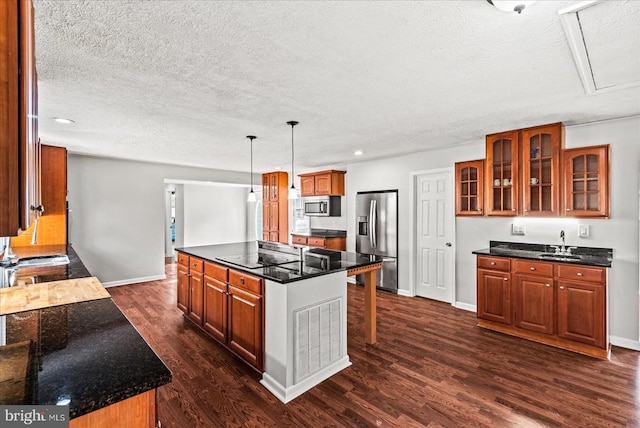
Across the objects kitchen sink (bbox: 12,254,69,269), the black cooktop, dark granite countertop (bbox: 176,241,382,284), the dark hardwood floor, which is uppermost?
kitchen sink (bbox: 12,254,69,269)

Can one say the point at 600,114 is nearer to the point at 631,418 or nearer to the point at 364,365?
the point at 631,418

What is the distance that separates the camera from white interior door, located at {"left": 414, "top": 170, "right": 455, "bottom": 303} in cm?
458

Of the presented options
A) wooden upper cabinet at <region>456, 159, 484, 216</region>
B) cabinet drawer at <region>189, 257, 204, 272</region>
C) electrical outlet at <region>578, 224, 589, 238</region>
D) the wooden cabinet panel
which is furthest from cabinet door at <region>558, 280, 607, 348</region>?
cabinet drawer at <region>189, 257, 204, 272</region>

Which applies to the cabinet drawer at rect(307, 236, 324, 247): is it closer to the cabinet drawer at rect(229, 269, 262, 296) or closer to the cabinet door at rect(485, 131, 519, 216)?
the cabinet door at rect(485, 131, 519, 216)

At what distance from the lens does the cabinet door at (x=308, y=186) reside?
21.5ft

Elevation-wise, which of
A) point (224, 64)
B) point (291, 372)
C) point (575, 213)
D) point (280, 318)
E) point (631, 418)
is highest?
point (224, 64)

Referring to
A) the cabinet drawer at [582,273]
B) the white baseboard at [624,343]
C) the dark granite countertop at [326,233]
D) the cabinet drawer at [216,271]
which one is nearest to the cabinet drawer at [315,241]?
the dark granite countertop at [326,233]

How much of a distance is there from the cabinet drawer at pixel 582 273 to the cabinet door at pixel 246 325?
2.99m

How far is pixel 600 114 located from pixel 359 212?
3466mm

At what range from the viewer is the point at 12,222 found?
2.06ft

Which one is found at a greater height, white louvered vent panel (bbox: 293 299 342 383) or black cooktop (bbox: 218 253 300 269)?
black cooktop (bbox: 218 253 300 269)

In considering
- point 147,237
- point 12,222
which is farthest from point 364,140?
point 147,237

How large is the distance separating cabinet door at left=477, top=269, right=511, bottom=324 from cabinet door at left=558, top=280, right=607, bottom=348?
473mm

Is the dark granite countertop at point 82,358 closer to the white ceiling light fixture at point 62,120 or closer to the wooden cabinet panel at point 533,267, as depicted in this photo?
the white ceiling light fixture at point 62,120
